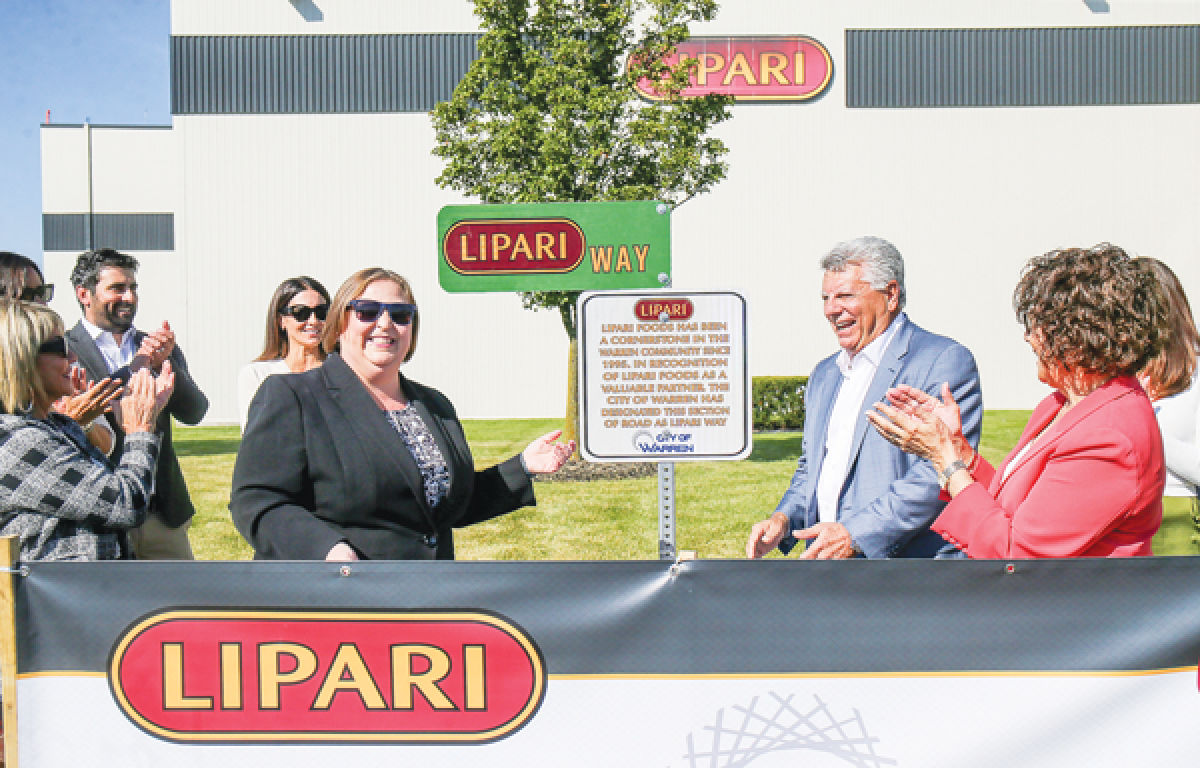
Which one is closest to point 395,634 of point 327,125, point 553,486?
point 553,486

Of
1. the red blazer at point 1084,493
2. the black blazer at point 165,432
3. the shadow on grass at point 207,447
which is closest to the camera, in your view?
the red blazer at point 1084,493

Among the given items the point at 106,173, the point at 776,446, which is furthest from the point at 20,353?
the point at 106,173

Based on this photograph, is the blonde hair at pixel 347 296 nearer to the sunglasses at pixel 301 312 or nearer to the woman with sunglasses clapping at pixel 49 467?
the woman with sunglasses clapping at pixel 49 467

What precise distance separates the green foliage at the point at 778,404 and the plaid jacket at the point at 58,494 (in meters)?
15.2

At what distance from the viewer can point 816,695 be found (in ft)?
7.04

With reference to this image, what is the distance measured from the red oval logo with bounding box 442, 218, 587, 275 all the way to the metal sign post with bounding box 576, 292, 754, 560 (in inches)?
8.5

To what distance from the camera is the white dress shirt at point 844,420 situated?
118 inches

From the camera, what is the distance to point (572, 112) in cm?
1080

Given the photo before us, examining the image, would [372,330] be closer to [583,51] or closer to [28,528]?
[28,528]

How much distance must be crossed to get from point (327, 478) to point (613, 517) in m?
6.04

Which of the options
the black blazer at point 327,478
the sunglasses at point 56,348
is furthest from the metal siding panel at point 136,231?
the black blazer at point 327,478

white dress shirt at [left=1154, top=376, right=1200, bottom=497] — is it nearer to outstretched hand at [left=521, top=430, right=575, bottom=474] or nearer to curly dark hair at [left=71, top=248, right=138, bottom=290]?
outstretched hand at [left=521, top=430, right=575, bottom=474]

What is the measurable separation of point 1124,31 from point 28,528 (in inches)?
954

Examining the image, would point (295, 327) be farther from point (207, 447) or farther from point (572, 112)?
point (207, 447)
